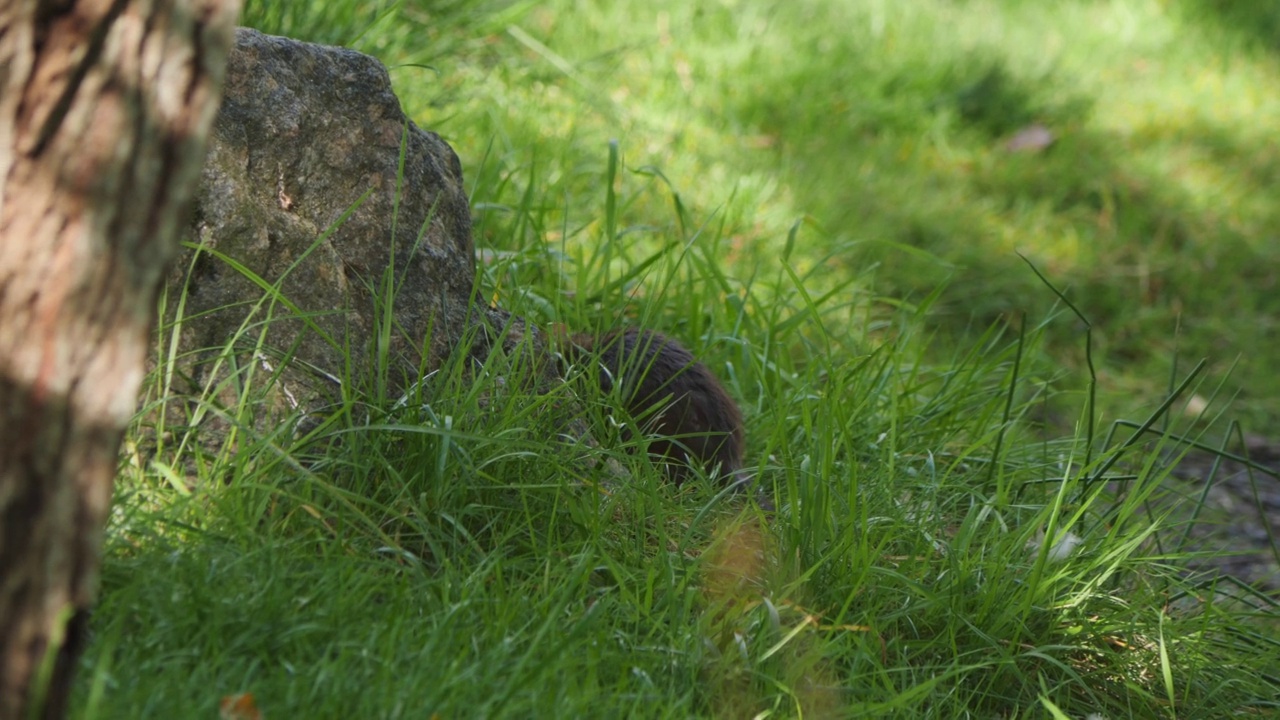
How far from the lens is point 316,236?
7.56 feet

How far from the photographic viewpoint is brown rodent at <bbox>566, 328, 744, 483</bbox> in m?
2.51

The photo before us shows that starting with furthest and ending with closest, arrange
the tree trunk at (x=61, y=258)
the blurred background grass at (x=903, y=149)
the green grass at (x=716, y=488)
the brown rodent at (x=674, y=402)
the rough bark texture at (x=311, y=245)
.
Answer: the blurred background grass at (x=903, y=149) < the brown rodent at (x=674, y=402) < the rough bark texture at (x=311, y=245) < the green grass at (x=716, y=488) < the tree trunk at (x=61, y=258)

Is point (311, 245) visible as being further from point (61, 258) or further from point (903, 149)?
point (903, 149)

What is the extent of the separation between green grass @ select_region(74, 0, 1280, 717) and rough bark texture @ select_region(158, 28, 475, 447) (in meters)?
0.10

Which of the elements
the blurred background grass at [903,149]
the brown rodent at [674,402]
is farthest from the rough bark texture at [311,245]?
the blurred background grass at [903,149]

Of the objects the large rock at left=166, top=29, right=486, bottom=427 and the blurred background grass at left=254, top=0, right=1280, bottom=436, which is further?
the blurred background grass at left=254, top=0, right=1280, bottom=436

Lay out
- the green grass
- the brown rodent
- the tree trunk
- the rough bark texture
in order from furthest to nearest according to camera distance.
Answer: the brown rodent → the rough bark texture → the green grass → the tree trunk

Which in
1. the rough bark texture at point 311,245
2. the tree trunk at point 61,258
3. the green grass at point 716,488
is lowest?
the green grass at point 716,488

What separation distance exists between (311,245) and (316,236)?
0.03 m

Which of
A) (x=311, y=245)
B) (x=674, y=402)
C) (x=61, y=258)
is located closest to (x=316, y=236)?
(x=311, y=245)

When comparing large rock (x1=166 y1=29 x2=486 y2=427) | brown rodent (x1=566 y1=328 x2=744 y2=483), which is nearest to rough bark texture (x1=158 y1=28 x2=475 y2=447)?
large rock (x1=166 y1=29 x2=486 y2=427)

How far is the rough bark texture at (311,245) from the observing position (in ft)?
6.98

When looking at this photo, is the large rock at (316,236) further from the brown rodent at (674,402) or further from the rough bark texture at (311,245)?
the brown rodent at (674,402)

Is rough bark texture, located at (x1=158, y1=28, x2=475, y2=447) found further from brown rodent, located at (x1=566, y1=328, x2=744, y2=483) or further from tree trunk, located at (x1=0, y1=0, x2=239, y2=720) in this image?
tree trunk, located at (x1=0, y1=0, x2=239, y2=720)
